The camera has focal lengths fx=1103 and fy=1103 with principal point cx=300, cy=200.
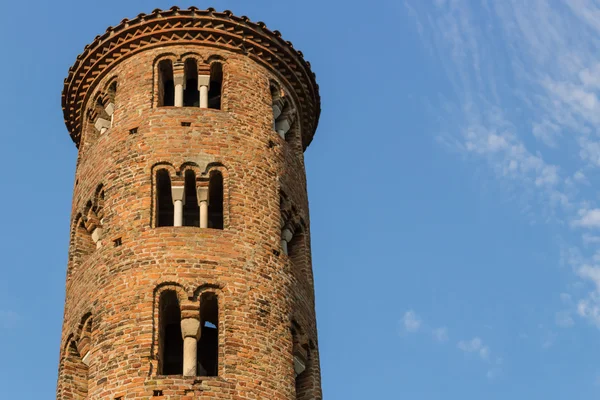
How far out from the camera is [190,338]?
75.4 feet

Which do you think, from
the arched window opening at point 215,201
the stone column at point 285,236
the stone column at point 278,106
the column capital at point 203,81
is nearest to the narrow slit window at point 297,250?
the stone column at point 285,236

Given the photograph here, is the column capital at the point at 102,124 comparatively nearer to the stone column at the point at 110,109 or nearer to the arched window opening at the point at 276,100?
the stone column at the point at 110,109

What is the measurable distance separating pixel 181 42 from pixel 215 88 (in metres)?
1.50

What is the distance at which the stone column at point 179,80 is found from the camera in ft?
92.0

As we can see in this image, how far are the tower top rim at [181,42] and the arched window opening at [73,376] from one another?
8.56 metres

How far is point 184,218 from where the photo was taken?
1067 inches

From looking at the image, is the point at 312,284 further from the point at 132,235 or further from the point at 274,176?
the point at 132,235

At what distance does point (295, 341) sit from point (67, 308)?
17.6 feet

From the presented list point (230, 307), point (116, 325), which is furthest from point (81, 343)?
point (230, 307)

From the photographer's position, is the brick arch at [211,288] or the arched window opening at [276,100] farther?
the arched window opening at [276,100]

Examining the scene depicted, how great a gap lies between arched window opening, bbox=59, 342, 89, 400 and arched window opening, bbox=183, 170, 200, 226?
14.2ft

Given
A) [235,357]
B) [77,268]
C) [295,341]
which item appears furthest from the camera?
[77,268]

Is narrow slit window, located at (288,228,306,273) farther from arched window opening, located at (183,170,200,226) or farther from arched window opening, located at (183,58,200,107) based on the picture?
arched window opening, located at (183,58,200,107)

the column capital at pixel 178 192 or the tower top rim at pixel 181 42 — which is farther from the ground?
the tower top rim at pixel 181 42
